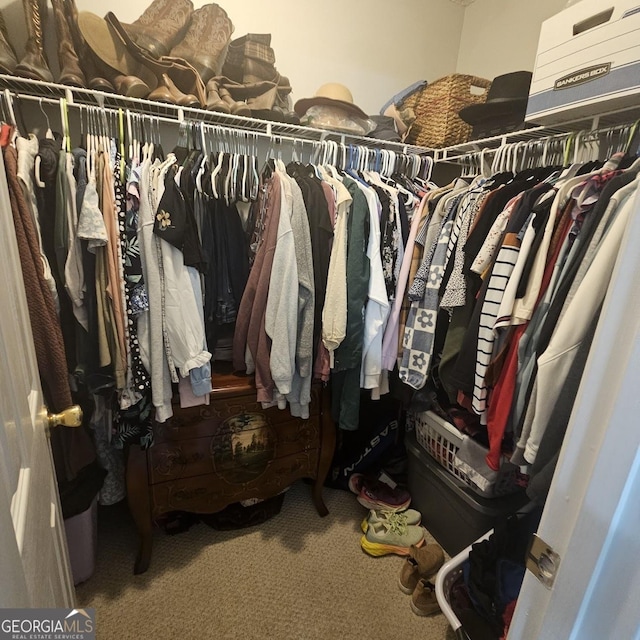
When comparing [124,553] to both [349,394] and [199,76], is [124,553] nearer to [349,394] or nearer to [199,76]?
[349,394]

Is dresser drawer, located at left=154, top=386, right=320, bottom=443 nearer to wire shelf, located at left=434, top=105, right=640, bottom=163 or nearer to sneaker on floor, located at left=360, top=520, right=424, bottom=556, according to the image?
sneaker on floor, located at left=360, top=520, right=424, bottom=556

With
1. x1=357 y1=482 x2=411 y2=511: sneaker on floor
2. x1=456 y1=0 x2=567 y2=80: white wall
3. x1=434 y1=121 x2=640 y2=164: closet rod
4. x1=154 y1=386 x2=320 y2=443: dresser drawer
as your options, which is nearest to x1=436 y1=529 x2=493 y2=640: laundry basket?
x1=357 y1=482 x2=411 y2=511: sneaker on floor

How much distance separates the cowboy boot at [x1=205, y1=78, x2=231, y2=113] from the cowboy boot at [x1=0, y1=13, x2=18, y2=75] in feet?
1.96

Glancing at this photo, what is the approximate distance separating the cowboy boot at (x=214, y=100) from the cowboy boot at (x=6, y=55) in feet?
1.96

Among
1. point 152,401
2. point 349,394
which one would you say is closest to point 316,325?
point 349,394

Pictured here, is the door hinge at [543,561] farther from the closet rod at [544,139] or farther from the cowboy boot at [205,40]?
the cowboy boot at [205,40]

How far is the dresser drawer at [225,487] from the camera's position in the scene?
142 centimetres

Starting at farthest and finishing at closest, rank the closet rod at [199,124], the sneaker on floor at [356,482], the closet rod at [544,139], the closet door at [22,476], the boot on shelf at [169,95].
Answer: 1. the sneaker on floor at [356,482]
2. the boot on shelf at [169,95]
3. the closet rod at [199,124]
4. the closet rod at [544,139]
5. the closet door at [22,476]

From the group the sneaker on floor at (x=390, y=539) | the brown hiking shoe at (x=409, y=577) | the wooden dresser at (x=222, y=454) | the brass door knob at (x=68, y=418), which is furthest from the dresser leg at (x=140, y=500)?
the brown hiking shoe at (x=409, y=577)

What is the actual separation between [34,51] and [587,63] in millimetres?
1723

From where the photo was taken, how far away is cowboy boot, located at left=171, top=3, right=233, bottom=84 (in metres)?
1.46

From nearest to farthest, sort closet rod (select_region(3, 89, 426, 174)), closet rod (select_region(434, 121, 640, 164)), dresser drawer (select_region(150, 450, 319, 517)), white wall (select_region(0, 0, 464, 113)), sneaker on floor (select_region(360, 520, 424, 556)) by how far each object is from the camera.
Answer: closet rod (select_region(434, 121, 640, 164)) → closet rod (select_region(3, 89, 426, 174)) → dresser drawer (select_region(150, 450, 319, 517)) → sneaker on floor (select_region(360, 520, 424, 556)) → white wall (select_region(0, 0, 464, 113))

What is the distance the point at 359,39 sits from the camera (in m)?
1.87

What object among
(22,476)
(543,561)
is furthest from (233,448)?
(543,561)
